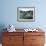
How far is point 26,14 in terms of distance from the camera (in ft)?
14.5

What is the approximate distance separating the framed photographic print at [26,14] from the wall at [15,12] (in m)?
0.10

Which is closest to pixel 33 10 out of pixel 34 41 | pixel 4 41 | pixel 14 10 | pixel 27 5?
pixel 27 5

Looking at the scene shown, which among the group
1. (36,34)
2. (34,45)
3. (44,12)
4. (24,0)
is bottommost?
(34,45)

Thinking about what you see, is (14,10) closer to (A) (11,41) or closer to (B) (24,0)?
(B) (24,0)

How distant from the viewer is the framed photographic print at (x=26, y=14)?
4.38 meters

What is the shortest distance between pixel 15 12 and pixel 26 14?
37 centimetres

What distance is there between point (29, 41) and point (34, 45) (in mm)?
194

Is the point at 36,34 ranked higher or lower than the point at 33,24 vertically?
lower

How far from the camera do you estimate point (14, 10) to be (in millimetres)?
4391

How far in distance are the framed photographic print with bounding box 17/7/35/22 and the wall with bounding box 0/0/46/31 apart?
10 cm

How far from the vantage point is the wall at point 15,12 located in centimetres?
437

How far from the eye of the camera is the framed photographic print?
4383 mm

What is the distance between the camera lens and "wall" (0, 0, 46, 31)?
4371mm

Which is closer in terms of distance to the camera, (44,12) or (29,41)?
(29,41)
